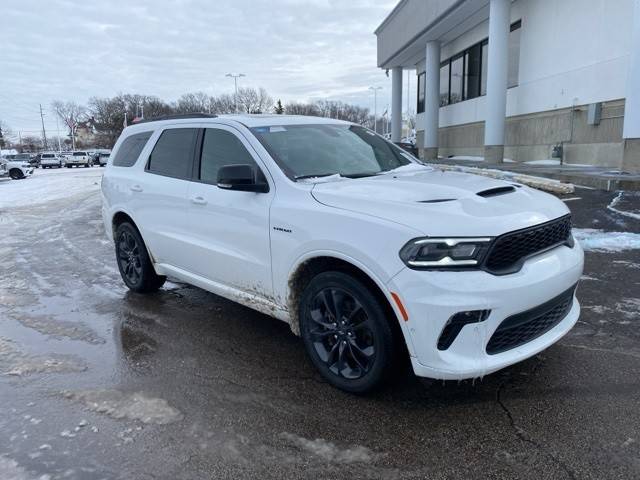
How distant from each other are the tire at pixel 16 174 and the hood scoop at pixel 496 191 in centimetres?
3730

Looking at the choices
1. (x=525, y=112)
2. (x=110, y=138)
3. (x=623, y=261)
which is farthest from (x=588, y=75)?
(x=110, y=138)

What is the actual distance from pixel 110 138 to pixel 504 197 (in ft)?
365

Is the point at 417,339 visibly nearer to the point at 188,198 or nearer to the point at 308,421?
the point at 308,421

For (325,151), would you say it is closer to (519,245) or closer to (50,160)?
(519,245)

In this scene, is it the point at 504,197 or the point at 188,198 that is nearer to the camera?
the point at 504,197

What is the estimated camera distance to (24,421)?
3258 millimetres

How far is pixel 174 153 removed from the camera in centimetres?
509

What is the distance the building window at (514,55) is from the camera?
21.4 metres

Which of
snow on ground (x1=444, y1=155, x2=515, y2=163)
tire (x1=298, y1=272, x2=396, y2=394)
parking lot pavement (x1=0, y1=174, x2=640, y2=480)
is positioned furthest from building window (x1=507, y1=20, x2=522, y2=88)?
tire (x1=298, y1=272, x2=396, y2=394)

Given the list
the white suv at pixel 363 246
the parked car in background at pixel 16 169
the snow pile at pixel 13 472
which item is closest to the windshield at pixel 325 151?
the white suv at pixel 363 246

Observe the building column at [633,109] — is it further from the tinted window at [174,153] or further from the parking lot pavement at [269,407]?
the tinted window at [174,153]

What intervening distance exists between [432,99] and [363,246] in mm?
28219

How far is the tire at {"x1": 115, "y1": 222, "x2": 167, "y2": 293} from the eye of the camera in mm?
5654

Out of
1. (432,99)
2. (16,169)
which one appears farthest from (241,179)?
(16,169)
